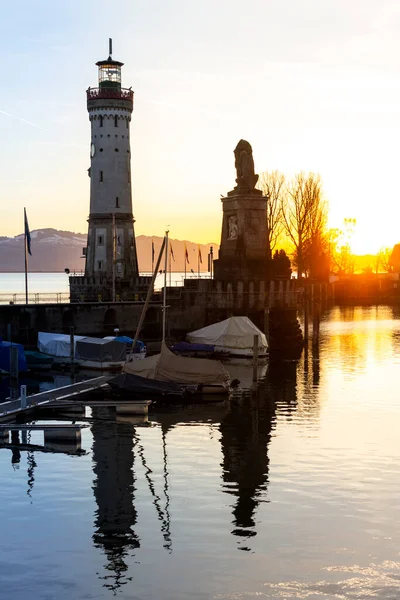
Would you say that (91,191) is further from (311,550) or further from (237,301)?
(311,550)

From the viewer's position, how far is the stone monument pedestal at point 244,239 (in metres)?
85.0

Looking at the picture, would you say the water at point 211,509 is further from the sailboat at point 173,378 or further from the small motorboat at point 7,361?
the small motorboat at point 7,361

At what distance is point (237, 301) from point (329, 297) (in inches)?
3617

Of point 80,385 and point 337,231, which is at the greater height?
point 337,231

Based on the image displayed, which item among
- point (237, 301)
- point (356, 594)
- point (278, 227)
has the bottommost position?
point (356, 594)

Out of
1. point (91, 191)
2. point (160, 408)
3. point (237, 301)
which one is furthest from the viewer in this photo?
point (91, 191)

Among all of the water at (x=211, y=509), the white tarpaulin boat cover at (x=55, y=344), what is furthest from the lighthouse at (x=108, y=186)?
the water at (x=211, y=509)

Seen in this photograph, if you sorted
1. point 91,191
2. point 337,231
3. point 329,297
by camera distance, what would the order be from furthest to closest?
point 337,231 → point 329,297 → point 91,191

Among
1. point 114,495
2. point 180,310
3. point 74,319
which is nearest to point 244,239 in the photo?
point 180,310

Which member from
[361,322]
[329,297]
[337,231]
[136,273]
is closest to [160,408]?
[136,273]

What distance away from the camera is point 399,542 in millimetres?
27422

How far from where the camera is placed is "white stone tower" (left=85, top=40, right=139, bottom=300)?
108625mm

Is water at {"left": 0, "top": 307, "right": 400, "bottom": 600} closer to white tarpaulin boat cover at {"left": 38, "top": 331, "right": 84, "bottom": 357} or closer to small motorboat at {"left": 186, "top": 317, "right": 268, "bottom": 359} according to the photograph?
white tarpaulin boat cover at {"left": 38, "top": 331, "right": 84, "bottom": 357}

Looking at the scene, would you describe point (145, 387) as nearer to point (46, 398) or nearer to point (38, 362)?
point (46, 398)
